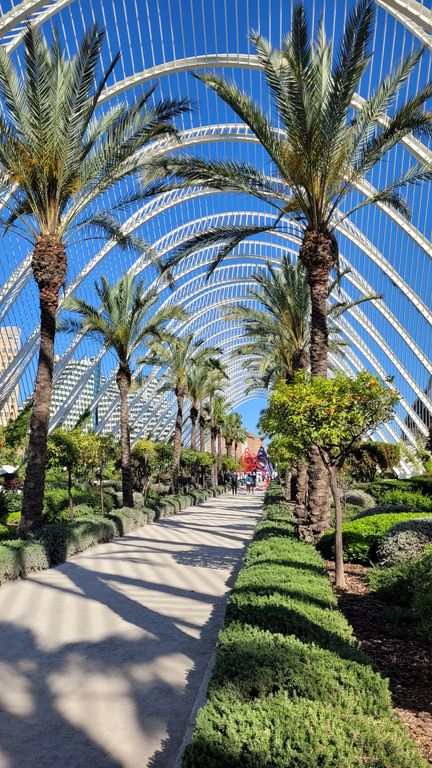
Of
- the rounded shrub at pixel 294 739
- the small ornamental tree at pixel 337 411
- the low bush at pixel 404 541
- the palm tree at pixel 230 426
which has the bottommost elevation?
the rounded shrub at pixel 294 739

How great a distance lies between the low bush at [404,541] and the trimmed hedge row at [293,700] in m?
4.40

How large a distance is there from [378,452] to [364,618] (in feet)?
92.9

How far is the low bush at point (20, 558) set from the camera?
9023 millimetres

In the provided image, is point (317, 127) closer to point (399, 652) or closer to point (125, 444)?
point (399, 652)

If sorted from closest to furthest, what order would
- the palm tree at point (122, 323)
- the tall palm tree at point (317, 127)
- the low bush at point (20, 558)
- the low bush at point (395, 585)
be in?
the low bush at point (395, 585) → the low bush at point (20, 558) → the tall palm tree at point (317, 127) → the palm tree at point (122, 323)

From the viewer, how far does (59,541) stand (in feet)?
36.4

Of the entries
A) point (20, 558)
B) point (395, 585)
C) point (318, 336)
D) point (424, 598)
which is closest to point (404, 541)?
point (395, 585)

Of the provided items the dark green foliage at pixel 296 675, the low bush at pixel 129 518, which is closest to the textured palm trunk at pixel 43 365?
the low bush at pixel 129 518

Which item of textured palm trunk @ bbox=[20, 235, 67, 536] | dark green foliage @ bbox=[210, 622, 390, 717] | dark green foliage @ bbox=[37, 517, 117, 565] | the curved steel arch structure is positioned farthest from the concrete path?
the curved steel arch structure

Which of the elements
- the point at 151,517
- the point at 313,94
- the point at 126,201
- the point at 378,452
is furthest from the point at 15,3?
the point at 378,452

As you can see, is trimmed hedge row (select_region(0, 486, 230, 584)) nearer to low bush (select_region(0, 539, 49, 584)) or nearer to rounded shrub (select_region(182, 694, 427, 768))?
low bush (select_region(0, 539, 49, 584))

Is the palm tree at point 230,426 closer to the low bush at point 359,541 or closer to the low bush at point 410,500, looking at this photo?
the low bush at point 410,500

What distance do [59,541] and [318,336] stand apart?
6.33 meters

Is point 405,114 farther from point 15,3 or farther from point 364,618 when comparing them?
point 15,3
